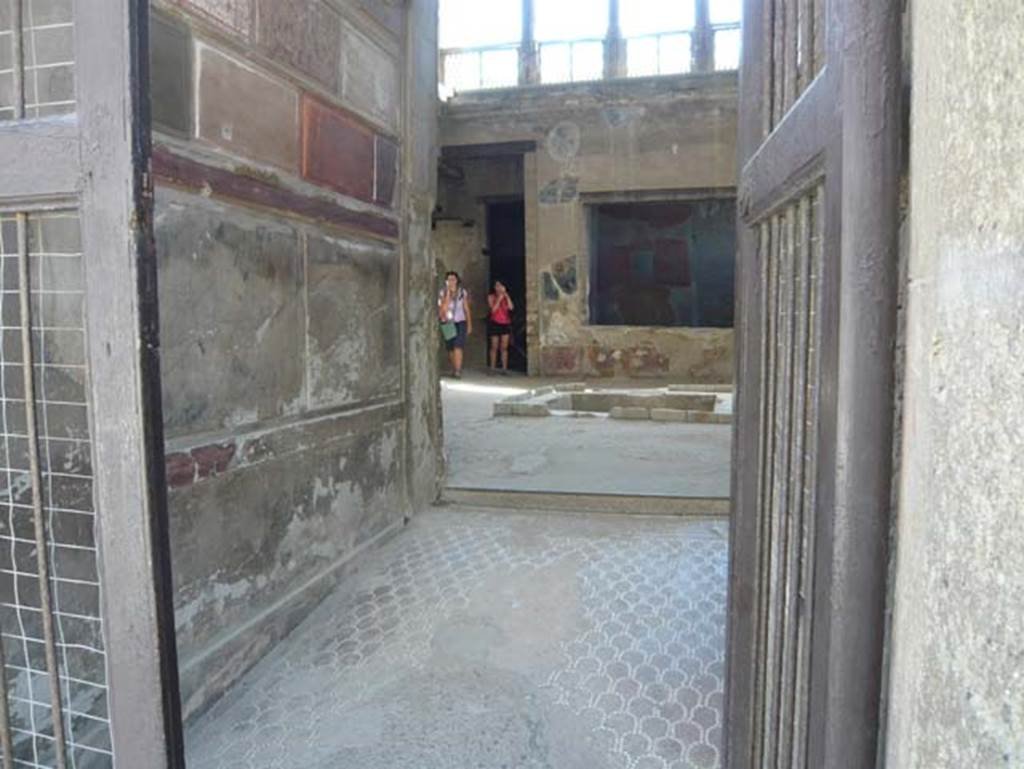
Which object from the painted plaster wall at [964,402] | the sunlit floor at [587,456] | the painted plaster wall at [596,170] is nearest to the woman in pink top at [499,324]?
the painted plaster wall at [596,170]

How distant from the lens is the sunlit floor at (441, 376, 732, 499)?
129 inches

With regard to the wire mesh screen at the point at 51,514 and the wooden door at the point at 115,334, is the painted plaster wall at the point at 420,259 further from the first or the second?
the wooden door at the point at 115,334

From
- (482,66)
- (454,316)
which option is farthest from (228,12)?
(482,66)

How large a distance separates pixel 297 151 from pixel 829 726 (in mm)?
2072

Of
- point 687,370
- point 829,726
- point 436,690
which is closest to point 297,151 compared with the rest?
point 436,690

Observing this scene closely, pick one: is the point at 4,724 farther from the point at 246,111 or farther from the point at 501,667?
the point at 246,111

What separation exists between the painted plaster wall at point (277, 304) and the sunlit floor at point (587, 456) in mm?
744

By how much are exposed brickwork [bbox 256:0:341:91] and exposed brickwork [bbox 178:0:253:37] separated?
5cm

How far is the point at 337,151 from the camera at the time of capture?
2.43 m

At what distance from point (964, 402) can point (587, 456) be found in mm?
3512

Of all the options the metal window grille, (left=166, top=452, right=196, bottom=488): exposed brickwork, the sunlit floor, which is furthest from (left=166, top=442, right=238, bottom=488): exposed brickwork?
the metal window grille

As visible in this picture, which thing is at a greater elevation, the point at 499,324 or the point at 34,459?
the point at 499,324

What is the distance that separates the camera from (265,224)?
81.4 inches

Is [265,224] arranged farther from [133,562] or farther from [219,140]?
[133,562]
